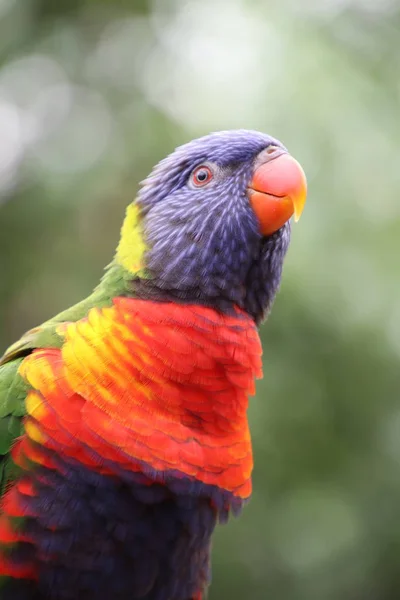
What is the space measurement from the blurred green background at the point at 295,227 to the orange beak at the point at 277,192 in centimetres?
254

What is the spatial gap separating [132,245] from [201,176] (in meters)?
0.32

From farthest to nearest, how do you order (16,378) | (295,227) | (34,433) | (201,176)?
(295,227), (201,176), (16,378), (34,433)

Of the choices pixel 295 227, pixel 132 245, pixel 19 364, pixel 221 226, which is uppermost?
pixel 295 227

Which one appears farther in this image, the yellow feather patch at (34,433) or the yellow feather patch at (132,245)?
the yellow feather patch at (132,245)

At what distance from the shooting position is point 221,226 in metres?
1.97

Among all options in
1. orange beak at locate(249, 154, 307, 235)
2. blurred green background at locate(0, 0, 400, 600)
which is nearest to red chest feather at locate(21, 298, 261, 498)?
orange beak at locate(249, 154, 307, 235)

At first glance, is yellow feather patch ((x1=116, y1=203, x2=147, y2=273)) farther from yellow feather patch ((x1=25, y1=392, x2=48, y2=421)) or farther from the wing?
yellow feather patch ((x1=25, y1=392, x2=48, y2=421))

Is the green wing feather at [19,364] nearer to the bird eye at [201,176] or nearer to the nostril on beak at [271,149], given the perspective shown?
the bird eye at [201,176]

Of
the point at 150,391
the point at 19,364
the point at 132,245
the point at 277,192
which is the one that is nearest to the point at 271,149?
the point at 277,192

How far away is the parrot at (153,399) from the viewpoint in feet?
5.37

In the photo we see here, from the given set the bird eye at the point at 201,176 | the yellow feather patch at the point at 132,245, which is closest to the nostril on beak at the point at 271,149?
the bird eye at the point at 201,176

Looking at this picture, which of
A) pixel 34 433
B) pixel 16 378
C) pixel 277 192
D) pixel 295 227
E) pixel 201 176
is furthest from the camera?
pixel 295 227

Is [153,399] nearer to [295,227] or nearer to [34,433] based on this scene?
[34,433]

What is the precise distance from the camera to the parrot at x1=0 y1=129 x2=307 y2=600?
164cm
